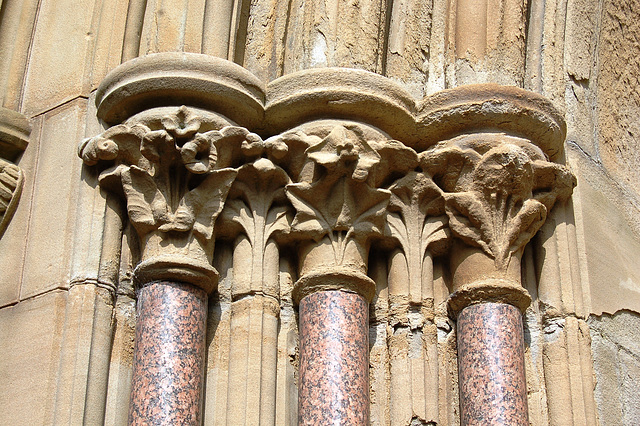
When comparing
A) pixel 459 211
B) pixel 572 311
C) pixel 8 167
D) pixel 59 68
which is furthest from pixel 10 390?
pixel 572 311

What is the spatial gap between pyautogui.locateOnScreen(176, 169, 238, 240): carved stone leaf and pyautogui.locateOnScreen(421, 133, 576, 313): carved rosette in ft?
2.16

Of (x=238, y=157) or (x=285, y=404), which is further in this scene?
(x=238, y=157)

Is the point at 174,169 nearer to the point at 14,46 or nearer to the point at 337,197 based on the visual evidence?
the point at 337,197

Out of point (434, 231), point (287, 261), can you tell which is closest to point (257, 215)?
point (287, 261)

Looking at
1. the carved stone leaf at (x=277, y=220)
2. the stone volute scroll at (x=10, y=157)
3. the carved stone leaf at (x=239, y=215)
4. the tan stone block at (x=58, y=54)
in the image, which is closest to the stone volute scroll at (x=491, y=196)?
the carved stone leaf at (x=277, y=220)

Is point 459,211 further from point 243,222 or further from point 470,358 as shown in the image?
point 243,222

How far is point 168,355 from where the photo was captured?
275 cm

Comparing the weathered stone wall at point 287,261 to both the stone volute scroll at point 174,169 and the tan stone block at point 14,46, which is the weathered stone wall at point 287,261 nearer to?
the tan stone block at point 14,46

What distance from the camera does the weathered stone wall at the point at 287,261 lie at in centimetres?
289

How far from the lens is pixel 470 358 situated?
2980 mm

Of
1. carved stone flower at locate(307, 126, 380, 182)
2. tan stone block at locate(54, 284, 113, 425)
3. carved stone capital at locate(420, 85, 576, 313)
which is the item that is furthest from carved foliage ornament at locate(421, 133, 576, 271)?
tan stone block at locate(54, 284, 113, 425)

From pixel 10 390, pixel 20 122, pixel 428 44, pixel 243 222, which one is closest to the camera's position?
pixel 10 390

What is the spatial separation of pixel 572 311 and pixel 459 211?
0.48m

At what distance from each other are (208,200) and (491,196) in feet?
2.91
